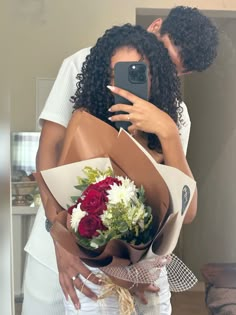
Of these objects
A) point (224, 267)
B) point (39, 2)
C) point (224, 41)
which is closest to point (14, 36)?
point (39, 2)

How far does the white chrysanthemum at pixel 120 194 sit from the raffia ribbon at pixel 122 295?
0.08 meters

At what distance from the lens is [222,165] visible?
0.81m

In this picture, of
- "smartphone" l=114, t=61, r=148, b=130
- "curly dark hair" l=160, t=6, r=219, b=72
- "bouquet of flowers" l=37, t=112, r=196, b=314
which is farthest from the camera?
"curly dark hair" l=160, t=6, r=219, b=72

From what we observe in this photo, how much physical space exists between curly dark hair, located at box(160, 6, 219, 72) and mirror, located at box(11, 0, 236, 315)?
0.02 meters

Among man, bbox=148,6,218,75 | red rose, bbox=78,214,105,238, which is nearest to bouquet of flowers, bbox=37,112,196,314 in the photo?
red rose, bbox=78,214,105,238

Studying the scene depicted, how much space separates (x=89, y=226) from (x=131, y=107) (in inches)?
6.0

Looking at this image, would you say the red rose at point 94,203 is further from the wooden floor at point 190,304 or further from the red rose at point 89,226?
the wooden floor at point 190,304

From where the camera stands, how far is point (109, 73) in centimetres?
50

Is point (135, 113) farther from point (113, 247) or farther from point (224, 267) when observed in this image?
point (224, 267)

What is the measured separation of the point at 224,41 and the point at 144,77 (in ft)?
0.93

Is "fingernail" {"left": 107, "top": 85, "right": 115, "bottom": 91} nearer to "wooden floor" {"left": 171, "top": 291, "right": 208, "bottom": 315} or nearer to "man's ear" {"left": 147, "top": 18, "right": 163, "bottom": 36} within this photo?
"man's ear" {"left": 147, "top": 18, "right": 163, "bottom": 36}

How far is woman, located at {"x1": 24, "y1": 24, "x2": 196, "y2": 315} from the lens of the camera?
1.48ft

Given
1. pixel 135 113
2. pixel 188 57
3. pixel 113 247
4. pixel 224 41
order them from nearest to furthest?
1. pixel 113 247
2. pixel 135 113
3. pixel 188 57
4. pixel 224 41

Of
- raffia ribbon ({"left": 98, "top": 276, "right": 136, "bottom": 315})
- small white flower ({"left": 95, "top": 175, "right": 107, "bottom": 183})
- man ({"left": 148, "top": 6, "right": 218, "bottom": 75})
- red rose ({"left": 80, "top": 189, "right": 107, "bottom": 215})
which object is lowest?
raffia ribbon ({"left": 98, "top": 276, "right": 136, "bottom": 315})
